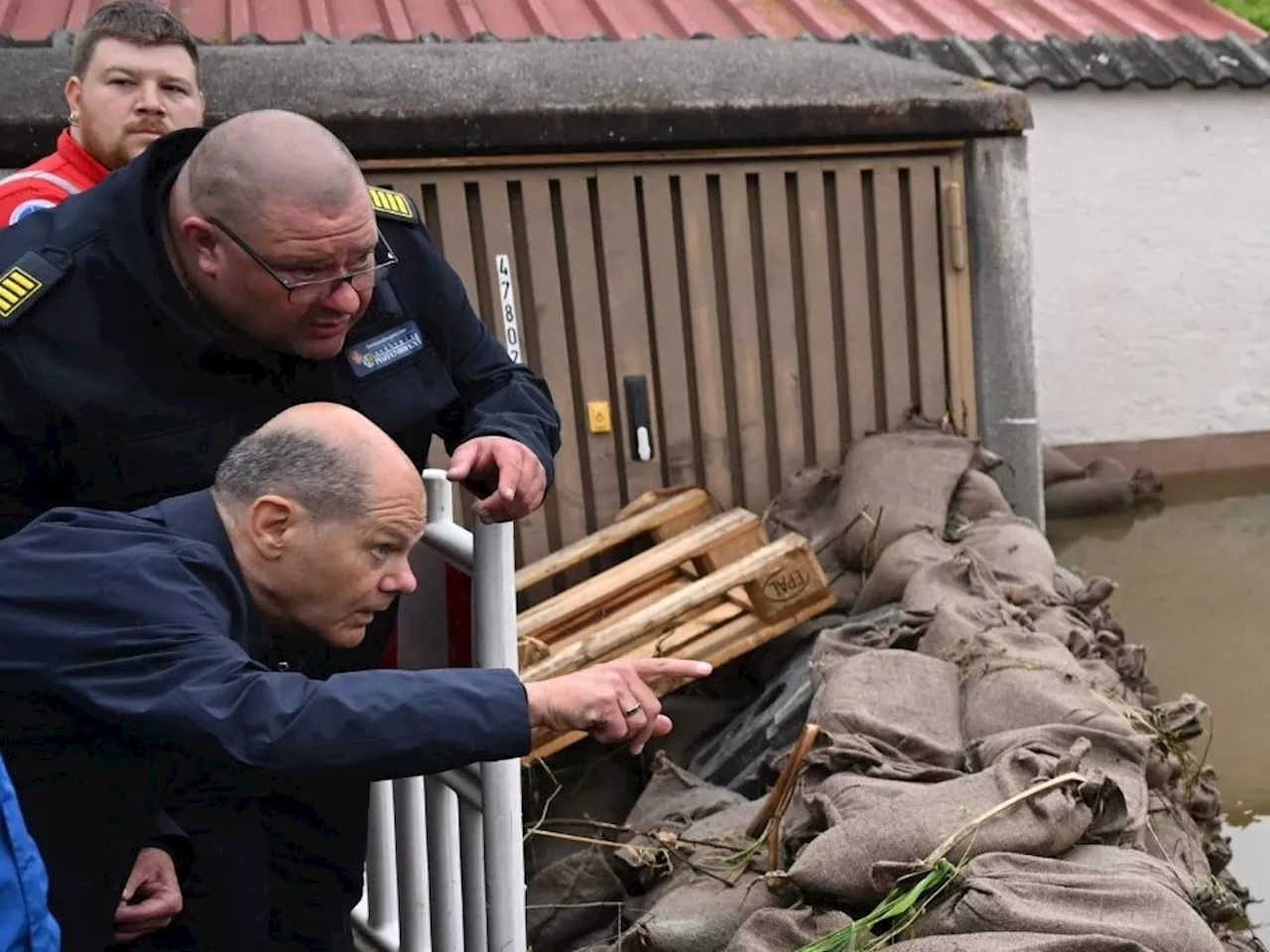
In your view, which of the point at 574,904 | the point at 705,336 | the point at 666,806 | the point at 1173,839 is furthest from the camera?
the point at 705,336

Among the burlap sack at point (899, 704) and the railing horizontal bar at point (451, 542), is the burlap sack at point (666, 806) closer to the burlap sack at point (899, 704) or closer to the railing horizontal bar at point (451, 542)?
the burlap sack at point (899, 704)

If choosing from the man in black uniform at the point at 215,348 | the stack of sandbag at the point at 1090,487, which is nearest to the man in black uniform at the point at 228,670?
the man in black uniform at the point at 215,348

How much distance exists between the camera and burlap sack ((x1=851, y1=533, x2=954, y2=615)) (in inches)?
186

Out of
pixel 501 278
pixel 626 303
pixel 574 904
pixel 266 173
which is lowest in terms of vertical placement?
pixel 574 904

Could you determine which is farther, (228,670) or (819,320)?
(819,320)

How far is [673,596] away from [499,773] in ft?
7.33

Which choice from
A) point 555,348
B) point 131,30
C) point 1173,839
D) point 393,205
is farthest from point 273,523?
point 555,348

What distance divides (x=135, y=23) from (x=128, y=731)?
6.15 feet

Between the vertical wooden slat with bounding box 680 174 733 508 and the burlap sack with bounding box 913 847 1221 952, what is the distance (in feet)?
8.64

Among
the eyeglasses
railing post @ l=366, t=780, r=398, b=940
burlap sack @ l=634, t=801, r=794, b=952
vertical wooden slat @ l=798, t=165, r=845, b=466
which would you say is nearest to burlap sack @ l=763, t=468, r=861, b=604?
vertical wooden slat @ l=798, t=165, r=845, b=466

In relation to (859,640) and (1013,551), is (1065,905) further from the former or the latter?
(1013,551)

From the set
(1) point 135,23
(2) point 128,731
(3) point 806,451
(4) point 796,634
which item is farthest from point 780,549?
(2) point 128,731

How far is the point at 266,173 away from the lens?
2.30 meters

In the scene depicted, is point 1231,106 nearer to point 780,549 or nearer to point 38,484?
point 780,549
